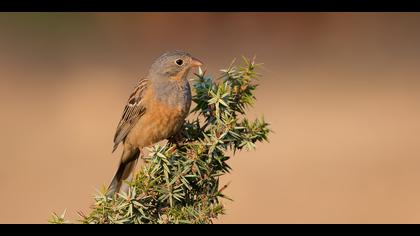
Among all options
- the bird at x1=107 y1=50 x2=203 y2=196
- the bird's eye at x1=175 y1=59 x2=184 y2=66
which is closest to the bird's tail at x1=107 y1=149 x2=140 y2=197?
the bird at x1=107 y1=50 x2=203 y2=196

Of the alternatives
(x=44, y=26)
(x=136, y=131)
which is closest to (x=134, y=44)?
(x=44, y=26)

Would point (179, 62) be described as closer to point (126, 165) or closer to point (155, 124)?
point (155, 124)

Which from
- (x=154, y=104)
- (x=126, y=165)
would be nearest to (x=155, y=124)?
(x=154, y=104)

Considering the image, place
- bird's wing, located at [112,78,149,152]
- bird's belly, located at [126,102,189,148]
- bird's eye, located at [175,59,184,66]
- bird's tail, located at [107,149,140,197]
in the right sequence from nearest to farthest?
bird's belly, located at [126,102,189,148] < bird's tail, located at [107,149,140,197] < bird's eye, located at [175,59,184,66] < bird's wing, located at [112,78,149,152]

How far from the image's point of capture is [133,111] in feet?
13.6

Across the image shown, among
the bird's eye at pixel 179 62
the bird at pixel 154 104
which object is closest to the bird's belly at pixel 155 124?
the bird at pixel 154 104

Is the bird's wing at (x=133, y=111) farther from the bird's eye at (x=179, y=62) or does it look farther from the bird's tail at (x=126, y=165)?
the bird's eye at (x=179, y=62)

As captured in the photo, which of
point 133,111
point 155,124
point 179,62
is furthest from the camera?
point 133,111

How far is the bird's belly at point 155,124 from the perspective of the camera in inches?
143

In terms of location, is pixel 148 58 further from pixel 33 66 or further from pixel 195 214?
pixel 195 214

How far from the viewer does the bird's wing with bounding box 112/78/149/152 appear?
161 inches

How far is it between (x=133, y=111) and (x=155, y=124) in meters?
0.30

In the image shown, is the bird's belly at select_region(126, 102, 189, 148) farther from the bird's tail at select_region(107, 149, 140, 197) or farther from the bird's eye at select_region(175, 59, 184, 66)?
the bird's eye at select_region(175, 59, 184, 66)

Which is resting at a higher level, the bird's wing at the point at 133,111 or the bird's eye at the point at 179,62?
the bird's eye at the point at 179,62
